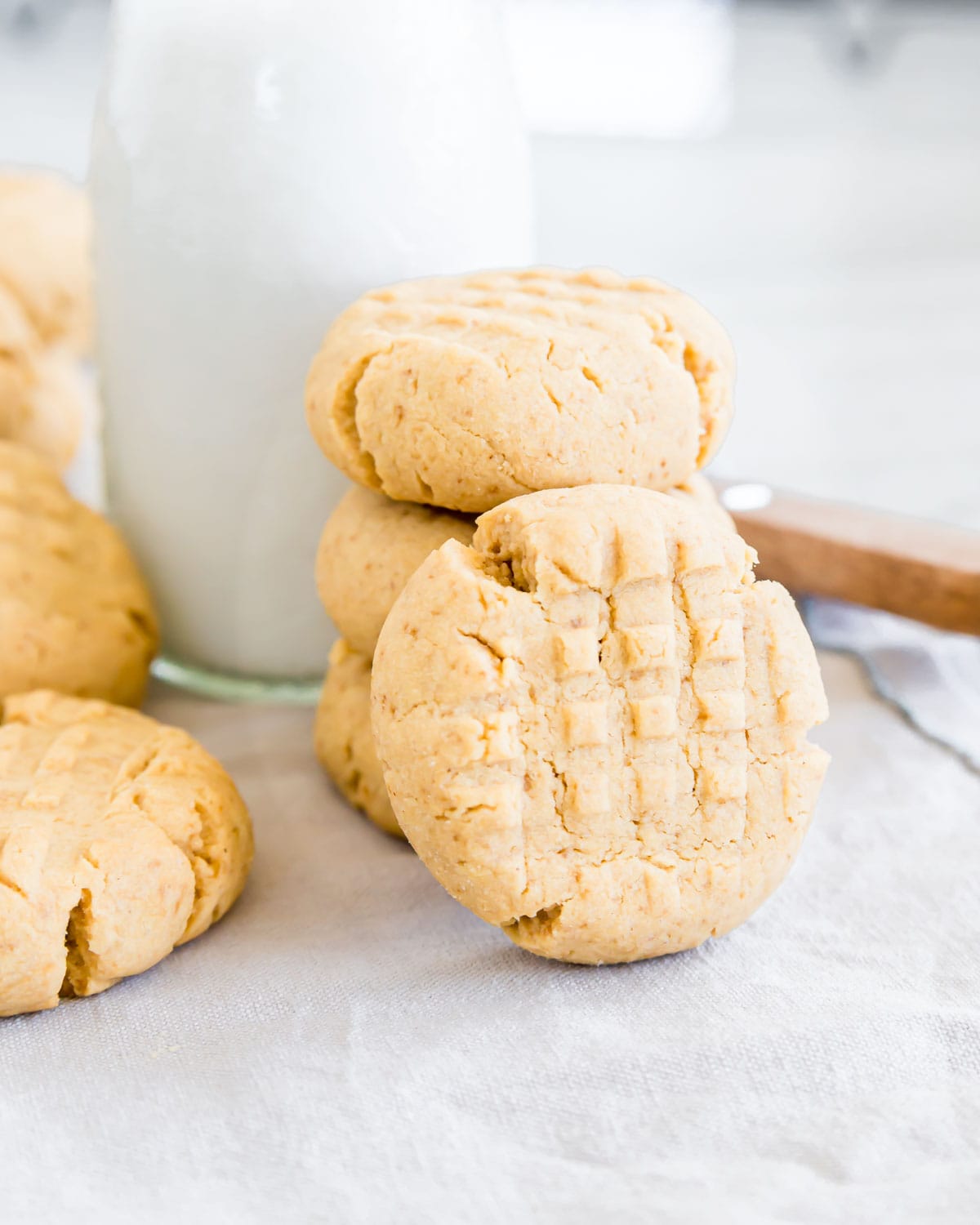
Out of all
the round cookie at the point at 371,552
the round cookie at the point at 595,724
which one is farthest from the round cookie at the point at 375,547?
the round cookie at the point at 595,724

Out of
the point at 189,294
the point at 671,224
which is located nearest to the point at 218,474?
the point at 189,294

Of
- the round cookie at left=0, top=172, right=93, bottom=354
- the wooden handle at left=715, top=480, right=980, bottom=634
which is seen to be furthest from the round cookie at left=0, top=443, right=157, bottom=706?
the wooden handle at left=715, top=480, right=980, bottom=634

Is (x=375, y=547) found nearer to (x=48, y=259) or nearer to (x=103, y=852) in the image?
(x=103, y=852)

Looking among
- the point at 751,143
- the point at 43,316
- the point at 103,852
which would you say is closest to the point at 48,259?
the point at 43,316

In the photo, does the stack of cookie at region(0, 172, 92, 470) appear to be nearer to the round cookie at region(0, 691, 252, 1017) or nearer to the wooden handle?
the round cookie at region(0, 691, 252, 1017)

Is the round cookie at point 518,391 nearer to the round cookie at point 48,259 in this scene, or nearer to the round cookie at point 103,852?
the round cookie at point 103,852

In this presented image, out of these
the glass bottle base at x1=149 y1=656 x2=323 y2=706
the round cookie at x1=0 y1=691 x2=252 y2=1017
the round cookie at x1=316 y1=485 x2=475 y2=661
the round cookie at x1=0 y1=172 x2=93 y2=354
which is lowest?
the glass bottle base at x1=149 y1=656 x2=323 y2=706
